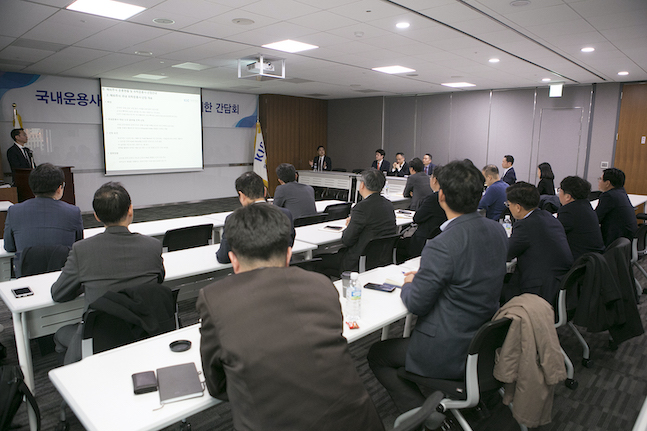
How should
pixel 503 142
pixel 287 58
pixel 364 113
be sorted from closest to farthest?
1. pixel 287 58
2. pixel 503 142
3. pixel 364 113

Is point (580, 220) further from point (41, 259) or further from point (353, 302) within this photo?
point (41, 259)

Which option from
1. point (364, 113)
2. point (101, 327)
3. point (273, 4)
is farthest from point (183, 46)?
point (364, 113)

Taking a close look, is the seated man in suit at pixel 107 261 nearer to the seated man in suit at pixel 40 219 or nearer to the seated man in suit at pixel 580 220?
the seated man in suit at pixel 40 219

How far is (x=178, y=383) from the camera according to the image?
1577 millimetres

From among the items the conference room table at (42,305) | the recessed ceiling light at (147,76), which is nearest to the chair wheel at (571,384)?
the conference room table at (42,305)

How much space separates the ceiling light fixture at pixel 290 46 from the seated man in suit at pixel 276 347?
4955mm

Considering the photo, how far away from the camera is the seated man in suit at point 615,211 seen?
459 centimetres

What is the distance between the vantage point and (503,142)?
417 inches

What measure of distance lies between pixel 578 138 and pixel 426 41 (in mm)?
5999

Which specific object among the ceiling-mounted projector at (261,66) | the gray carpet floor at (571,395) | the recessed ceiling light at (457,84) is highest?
the recessed ceiling light at (457,84)

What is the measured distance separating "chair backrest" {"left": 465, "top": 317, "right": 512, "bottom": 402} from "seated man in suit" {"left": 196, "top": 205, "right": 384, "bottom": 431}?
0.68 metres

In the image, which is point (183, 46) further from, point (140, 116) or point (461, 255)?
point (461, 255)

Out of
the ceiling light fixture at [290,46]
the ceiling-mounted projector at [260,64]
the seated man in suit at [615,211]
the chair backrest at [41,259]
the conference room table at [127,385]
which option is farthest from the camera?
the ceiling-mounted projector at [260,64]

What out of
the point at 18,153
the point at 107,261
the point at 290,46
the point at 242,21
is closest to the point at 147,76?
the point at 18,153
